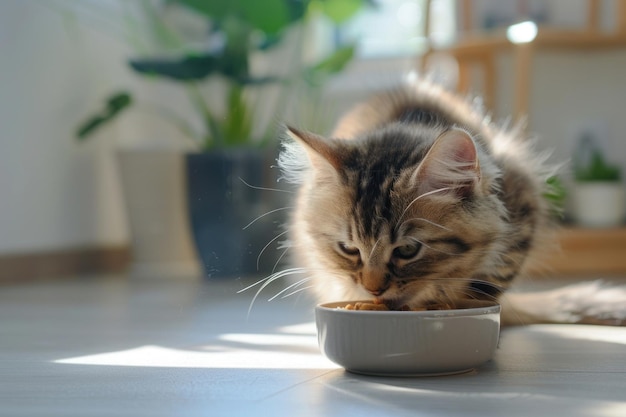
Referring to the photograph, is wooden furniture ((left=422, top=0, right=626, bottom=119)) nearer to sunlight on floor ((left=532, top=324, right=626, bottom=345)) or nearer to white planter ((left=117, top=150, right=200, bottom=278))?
white planter ((left=117, top=150, right=200, bottom=278))

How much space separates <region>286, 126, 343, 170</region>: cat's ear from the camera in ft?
4.79

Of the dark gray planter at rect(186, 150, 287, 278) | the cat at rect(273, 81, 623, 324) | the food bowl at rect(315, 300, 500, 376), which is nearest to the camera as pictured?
the food bowl at rect(315, 300, 500, 376)

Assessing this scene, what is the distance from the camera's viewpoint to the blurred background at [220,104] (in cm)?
326

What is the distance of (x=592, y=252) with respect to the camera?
333 centimetres

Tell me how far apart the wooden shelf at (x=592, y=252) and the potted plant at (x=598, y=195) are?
0.31 ft

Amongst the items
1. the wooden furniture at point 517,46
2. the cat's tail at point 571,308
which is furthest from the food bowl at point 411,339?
the wooden furniture at point 517,46

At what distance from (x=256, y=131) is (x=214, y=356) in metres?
2.39

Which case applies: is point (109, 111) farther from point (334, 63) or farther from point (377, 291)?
point (377, 291)

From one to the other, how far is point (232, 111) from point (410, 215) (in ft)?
7.26

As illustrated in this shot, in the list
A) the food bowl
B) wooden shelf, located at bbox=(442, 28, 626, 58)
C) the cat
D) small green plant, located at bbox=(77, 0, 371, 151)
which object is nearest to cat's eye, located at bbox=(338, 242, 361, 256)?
the cat

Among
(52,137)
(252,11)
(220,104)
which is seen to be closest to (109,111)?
(52,137)

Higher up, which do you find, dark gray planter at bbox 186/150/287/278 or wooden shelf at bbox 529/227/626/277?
dark gray planter at bbox 186/150/287/278

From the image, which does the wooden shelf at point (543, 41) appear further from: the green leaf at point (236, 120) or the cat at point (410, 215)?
the cat at point (410, 215)

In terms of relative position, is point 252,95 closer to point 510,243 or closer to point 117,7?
point 117,7
